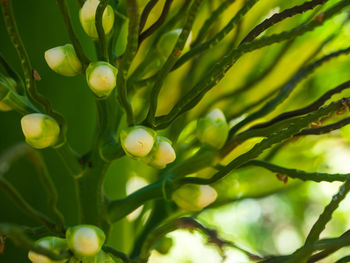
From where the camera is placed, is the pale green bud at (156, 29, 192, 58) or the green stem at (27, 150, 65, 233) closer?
the green stem at (27, 150, 65, 233)

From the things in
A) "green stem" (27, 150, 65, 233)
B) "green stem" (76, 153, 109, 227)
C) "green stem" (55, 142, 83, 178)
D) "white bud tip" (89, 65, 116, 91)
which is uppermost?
"white bud tip" (89, 65, 116, 91)

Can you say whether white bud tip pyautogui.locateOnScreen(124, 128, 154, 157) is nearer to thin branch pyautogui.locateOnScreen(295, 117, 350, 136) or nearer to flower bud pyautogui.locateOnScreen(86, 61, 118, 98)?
flower bud pyautogui.locateOnScreen(86, 61, 118, 98)

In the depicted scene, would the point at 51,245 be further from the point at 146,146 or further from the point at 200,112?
the point at 200,112

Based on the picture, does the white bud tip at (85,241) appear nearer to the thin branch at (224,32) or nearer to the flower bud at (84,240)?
the flower bud at (84,240)

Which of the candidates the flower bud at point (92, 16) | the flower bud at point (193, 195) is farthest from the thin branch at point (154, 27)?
the flower bud at point (193, 195)

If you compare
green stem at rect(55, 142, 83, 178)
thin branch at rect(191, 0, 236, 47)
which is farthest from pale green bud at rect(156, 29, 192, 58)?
green stem at rect(55, 142, 83, 178)

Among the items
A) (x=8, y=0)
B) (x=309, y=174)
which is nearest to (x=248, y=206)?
(x=309, y=174)

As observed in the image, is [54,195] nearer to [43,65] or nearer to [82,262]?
[82,262]
